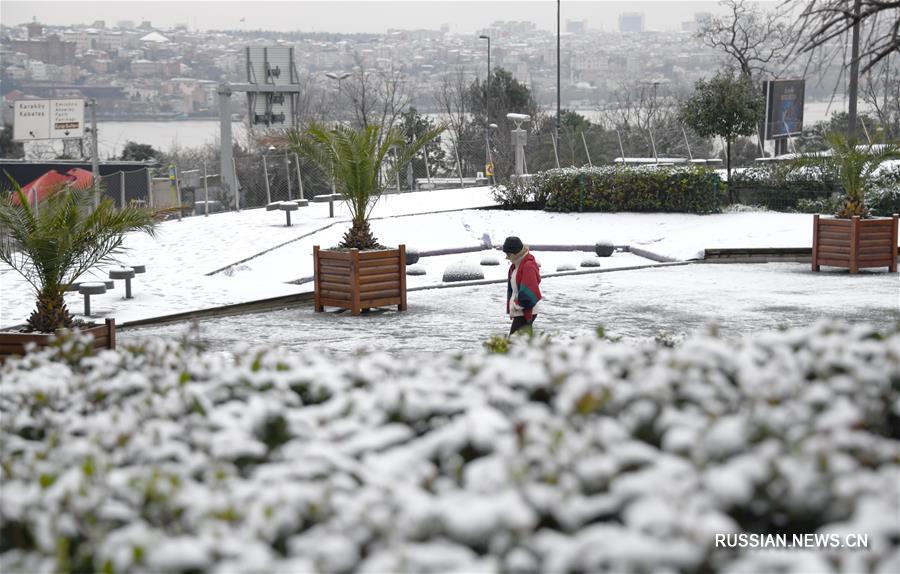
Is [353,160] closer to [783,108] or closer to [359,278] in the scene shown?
[359,278]

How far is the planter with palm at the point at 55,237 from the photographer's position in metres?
11.3

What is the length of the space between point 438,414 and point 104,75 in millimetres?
140366

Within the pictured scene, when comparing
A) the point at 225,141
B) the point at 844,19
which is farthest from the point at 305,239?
the point at 225,141

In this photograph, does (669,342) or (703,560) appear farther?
(669,342)

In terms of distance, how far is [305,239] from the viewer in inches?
927

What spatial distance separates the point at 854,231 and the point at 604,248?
16.9 feet

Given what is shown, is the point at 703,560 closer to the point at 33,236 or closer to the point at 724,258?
the point at 33,236

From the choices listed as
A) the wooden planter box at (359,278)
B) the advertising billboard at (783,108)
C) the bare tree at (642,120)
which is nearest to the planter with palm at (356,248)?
the wooden planter box at (359,278)

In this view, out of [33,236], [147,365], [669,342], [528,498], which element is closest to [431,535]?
A: [528,498]

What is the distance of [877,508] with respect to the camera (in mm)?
3145

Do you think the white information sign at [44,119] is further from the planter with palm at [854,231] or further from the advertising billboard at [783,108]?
the planter with palm at [854,231]

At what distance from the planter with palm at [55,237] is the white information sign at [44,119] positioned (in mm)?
40144

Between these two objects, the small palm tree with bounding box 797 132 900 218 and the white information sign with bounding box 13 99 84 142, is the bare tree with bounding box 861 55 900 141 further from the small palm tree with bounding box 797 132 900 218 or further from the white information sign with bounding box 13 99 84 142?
the white information sign with bounding box 13 99 84 142

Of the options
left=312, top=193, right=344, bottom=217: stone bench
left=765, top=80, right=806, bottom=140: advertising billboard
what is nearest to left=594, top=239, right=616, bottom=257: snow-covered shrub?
left=312, top=193, right=344, bottom=217: stone bench
